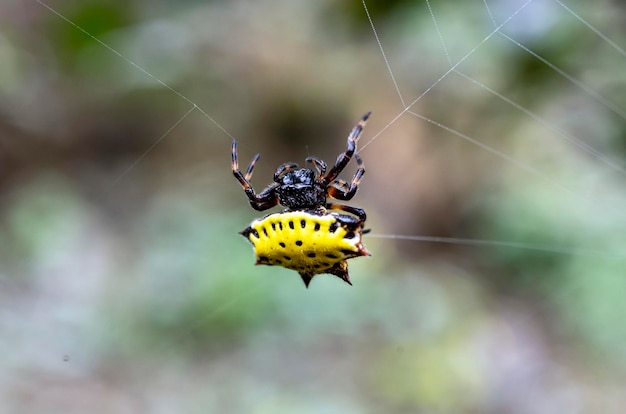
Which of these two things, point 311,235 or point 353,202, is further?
point 353,202

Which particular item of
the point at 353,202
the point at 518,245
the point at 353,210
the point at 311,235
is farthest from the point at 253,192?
the point at 518,245

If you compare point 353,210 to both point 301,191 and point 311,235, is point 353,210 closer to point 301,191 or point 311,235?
point 301,191

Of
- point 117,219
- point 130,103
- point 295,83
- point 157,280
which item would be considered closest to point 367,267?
point 157,280

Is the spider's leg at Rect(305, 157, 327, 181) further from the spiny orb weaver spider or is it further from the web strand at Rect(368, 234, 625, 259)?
the web strand at Rect(368, 234, 625, 259)

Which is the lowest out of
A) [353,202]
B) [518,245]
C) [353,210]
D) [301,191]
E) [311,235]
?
[311,235]

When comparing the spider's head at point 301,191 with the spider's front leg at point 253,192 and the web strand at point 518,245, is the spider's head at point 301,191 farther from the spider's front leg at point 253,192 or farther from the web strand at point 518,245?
the web strand at point 518,245

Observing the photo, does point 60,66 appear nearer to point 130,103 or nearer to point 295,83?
point 130,103
